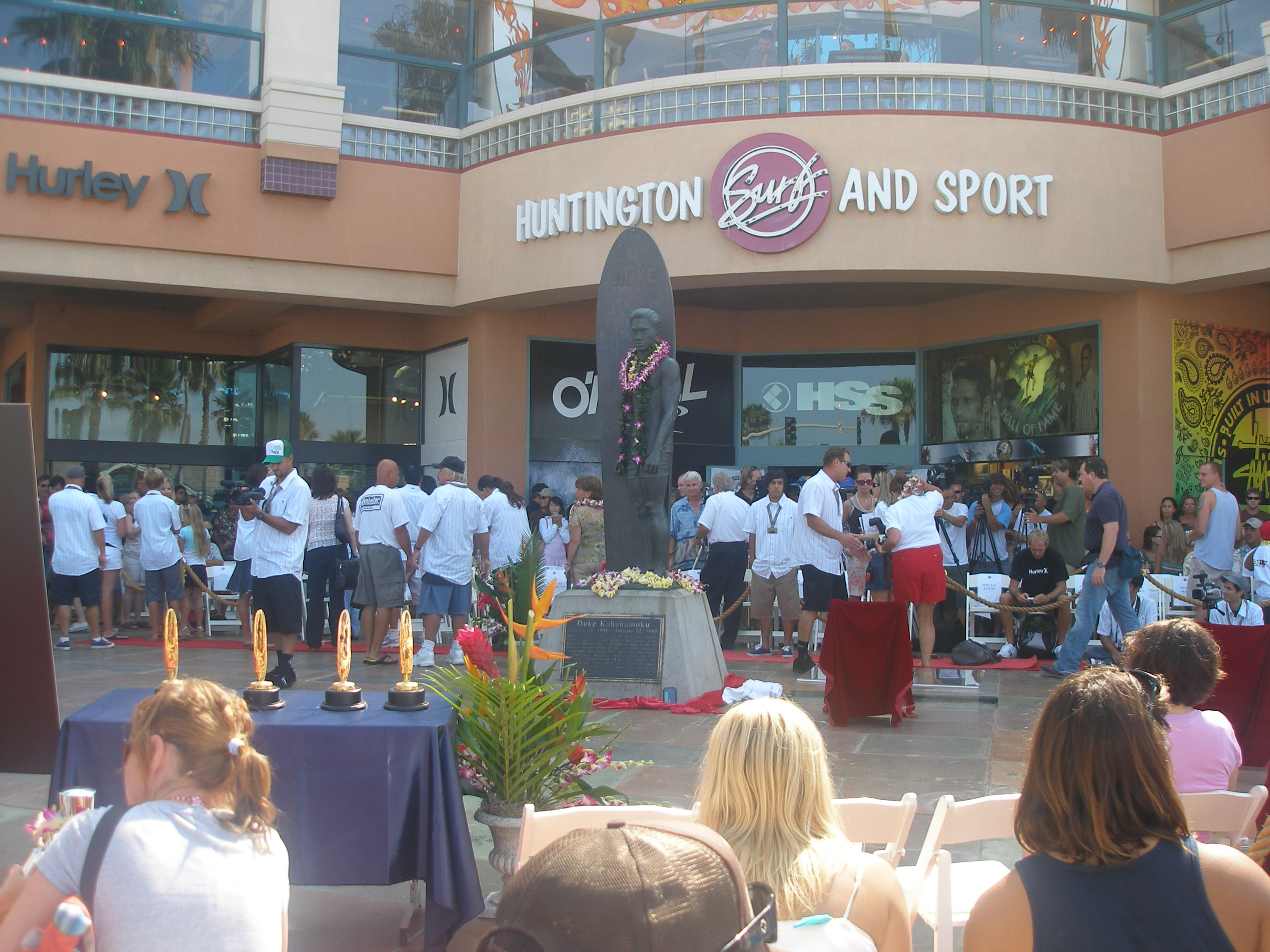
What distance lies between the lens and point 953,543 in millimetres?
11883

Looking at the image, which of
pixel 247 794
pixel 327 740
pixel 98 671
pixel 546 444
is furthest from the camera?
pixel 546 444

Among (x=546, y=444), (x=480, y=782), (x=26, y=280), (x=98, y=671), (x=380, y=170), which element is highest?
(x=380, y=170)

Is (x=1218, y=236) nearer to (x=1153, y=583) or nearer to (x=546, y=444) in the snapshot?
(x=1153, y=583)

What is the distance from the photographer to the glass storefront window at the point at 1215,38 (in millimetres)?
12938

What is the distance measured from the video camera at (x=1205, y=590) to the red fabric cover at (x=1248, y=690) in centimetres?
479

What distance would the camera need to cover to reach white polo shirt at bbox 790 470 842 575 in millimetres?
9328

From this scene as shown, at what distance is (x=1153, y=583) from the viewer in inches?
388

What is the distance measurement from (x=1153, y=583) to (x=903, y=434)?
6.76m

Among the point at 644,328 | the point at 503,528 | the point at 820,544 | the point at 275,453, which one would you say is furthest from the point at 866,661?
the point at 503,528

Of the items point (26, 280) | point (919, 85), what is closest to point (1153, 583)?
point (919, 85)

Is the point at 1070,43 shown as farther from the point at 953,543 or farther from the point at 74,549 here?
the point at 74,549

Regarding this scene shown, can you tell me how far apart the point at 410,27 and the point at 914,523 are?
1083 centimetres

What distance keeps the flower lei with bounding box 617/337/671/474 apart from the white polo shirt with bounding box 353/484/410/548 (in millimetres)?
2063

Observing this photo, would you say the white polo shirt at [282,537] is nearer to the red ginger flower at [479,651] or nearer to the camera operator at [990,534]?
the red ginger flower at [479,651]
